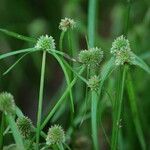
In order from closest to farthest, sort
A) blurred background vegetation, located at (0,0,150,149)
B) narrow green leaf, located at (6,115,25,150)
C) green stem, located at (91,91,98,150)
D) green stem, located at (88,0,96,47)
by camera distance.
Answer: narrow green leaf, located at (6,115,25,150) → green stem, located at (91,91,98,150) → green stem, located at (88,0,96,47) → blurred background vegetation, located at (0,0,150,149)

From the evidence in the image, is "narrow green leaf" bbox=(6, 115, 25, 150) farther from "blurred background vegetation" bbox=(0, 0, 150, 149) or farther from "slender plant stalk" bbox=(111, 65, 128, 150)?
"blurred background vegetation" bbox=(0, 0, 150, 149)

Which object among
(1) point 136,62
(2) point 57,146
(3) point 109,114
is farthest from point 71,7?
(2) point 57,146

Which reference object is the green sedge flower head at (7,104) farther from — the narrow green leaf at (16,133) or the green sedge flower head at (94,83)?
the green sedge flower head at (94,83)

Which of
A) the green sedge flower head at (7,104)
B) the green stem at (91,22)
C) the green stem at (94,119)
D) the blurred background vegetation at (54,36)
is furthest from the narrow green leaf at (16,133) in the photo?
the blurred background vegetation at (54,36)

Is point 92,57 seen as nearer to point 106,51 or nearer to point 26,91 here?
point 106,51

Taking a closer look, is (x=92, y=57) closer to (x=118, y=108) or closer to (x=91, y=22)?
(x=118, y=108)

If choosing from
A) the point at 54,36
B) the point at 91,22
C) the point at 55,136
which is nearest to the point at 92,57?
the point at 55,136

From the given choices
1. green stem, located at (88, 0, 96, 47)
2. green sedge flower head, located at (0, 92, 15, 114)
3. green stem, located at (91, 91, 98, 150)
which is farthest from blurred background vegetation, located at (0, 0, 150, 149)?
green sedge flower head, located at (0, 92, 15, 114)
